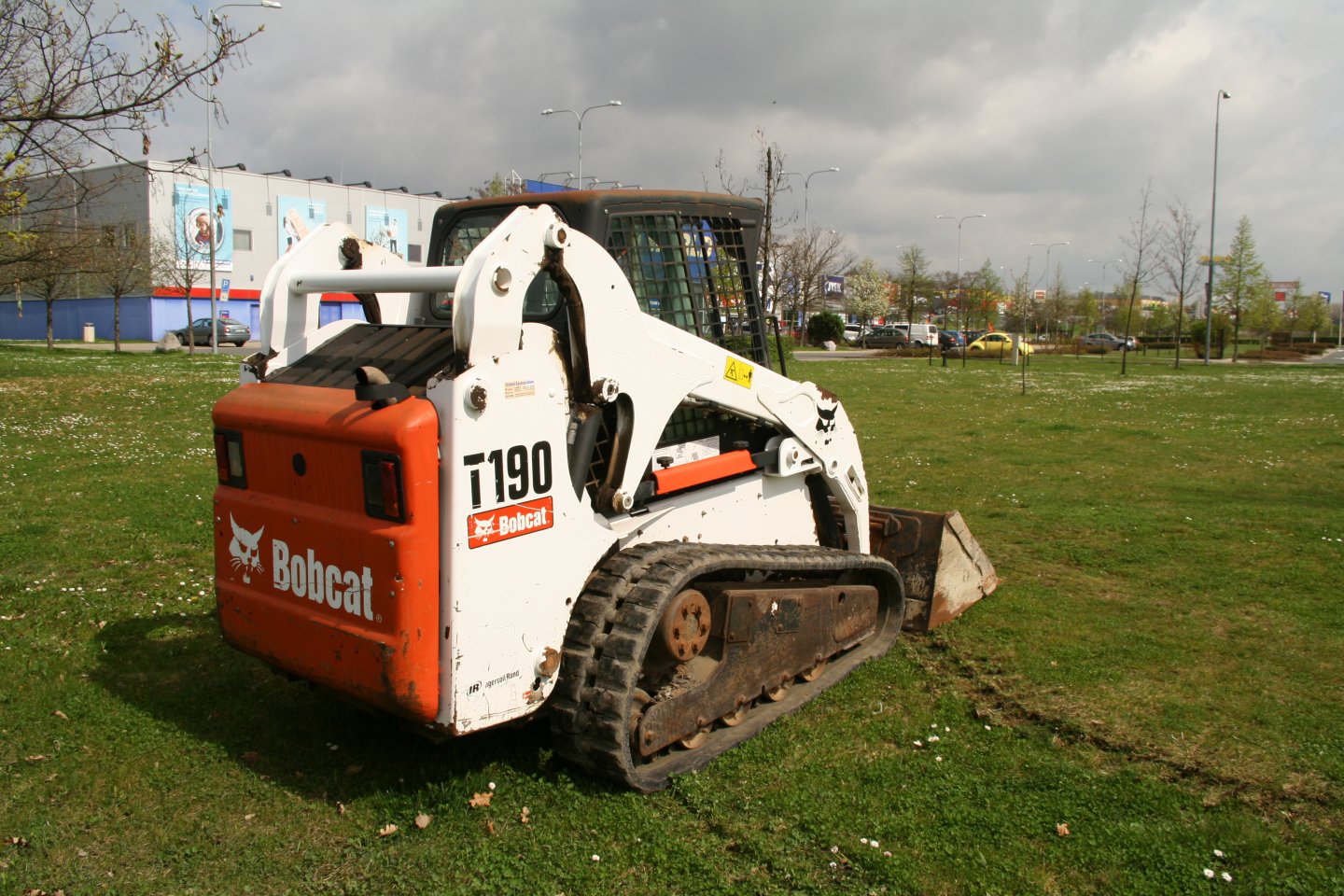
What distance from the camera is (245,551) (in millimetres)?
4516

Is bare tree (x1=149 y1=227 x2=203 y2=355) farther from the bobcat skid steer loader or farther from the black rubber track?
the black rubber track

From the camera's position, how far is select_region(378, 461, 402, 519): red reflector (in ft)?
12.5

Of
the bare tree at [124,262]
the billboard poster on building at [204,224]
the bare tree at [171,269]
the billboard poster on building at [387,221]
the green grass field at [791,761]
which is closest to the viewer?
the green grass field at [791,761]

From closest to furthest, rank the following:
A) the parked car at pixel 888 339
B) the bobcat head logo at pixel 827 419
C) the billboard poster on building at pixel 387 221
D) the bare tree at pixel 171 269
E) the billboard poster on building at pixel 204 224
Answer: the bobcat head logo at pixel 827 419 → the bare tree at pixel 171 269 → the billboard poster on building at pixel 204 224 → the parked car at pixel 888 339 → the billboard poster on building at pixel 387 221

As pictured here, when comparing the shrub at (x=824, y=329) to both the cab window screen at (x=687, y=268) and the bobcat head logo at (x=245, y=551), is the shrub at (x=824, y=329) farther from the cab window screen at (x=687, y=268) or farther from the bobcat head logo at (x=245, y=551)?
the bobcat head logo at (x=245, y=551)

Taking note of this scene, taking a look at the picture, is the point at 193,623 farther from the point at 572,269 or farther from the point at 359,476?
the point at 572,269

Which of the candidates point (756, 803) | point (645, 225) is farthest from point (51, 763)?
point (645, 225)

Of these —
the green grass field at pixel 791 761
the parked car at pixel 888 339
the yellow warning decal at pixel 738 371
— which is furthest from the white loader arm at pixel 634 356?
the parked car at pixel 888 339

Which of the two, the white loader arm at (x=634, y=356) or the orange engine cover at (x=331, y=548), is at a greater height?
the white loader arm at (x=634, y=356)

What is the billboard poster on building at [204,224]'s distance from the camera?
172 feet

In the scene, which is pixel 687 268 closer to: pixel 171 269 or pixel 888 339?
pixel 171 269

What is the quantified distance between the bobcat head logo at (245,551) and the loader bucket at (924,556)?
3.93 m

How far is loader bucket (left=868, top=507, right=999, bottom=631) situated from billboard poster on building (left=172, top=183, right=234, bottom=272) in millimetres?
49701

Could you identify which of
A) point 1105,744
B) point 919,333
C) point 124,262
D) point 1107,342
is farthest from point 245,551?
point 1107,342
